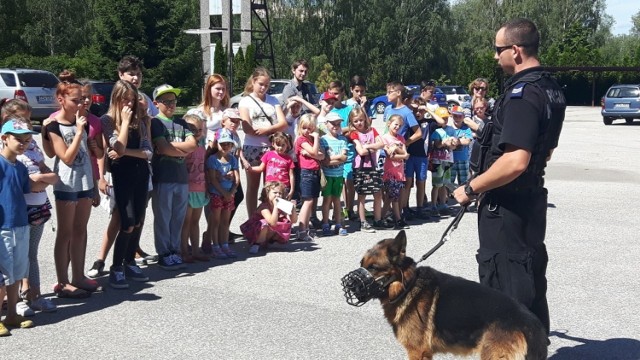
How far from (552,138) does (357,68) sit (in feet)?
190

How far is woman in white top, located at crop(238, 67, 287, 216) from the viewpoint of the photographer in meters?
8.95

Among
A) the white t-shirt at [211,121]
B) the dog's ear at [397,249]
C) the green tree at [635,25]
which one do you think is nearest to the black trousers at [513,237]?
the dog's ear at [397,249]

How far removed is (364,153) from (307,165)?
36.3 inches

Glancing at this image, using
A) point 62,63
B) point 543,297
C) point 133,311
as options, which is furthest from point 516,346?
point 62,63

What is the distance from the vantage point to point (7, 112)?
5945 millimetres

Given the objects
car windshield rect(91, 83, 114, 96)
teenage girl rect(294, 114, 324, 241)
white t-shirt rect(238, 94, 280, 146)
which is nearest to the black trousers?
teenage girl rect(294, 114, 324, 241)

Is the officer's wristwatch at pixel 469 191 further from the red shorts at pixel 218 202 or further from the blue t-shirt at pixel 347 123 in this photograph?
the blue t-shirt at pixel 347 123

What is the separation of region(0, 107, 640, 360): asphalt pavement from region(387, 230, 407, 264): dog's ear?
4.03 feet

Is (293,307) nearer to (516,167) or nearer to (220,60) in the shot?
(516,167)

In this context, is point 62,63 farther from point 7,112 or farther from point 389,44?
point 7,112

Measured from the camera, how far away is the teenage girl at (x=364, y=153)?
31.8ft

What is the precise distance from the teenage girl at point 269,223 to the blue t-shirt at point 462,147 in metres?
3.67

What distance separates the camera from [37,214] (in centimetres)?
602

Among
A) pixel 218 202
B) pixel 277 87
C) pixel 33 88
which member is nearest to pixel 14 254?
pixel 218 202
